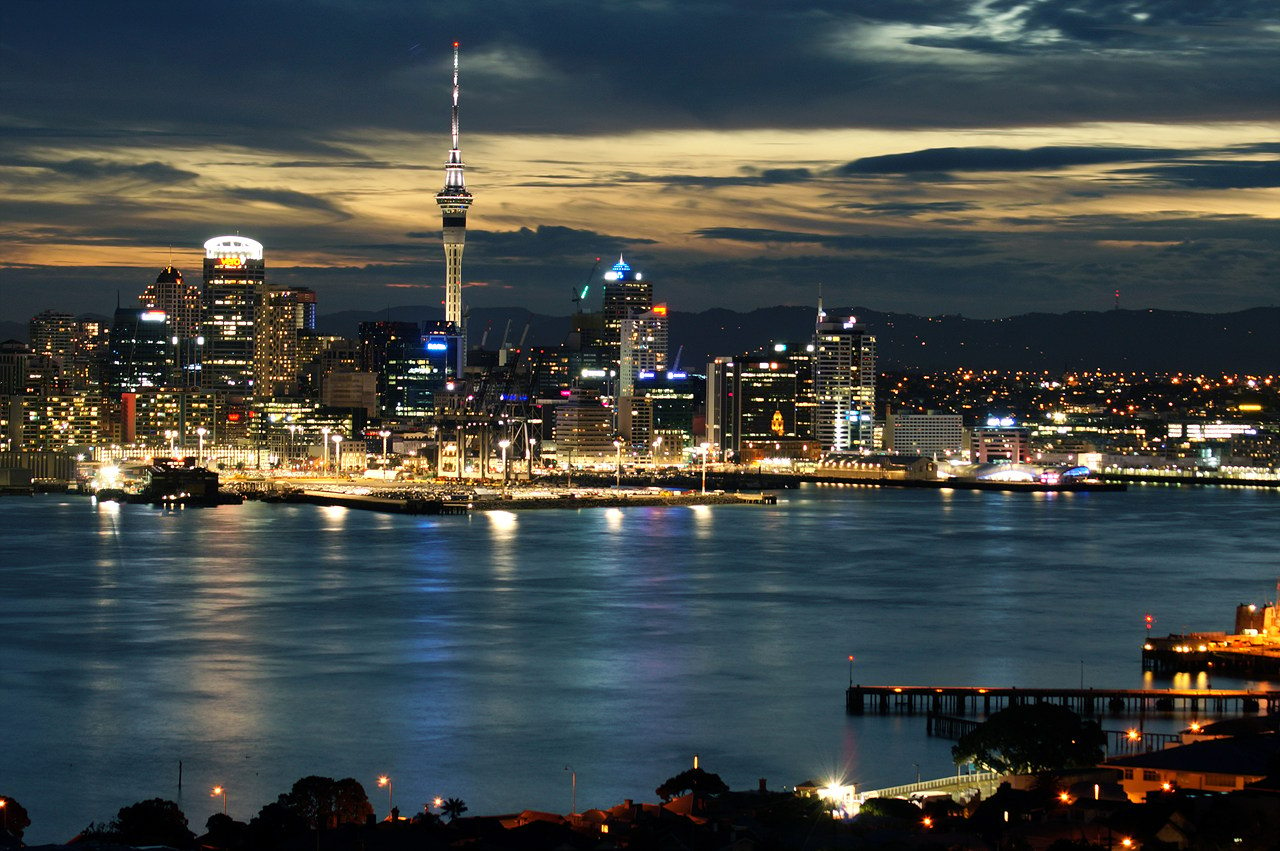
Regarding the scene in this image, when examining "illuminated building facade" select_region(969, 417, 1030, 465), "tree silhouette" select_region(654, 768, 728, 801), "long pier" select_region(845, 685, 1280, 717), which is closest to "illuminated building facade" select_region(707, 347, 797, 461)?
"illuminated building facade" select_region(969, 417, 1030, 465)

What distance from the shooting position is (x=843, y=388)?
95.2 metres

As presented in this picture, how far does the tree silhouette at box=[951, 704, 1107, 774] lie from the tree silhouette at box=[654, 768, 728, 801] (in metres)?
2.02

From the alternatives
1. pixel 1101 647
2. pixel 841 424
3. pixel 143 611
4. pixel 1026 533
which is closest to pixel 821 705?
pixel 1101 647

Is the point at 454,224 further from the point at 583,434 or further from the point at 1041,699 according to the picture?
the point at 1041,699

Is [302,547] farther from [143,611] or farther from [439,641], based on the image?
[439,641]

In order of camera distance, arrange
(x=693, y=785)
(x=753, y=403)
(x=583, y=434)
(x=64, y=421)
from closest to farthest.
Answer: (x=693, y=785) → (x=64, y=421) → (x=583, y=434) → (x=753, y=403)

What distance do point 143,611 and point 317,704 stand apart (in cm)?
837

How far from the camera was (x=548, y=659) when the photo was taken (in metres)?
20.6

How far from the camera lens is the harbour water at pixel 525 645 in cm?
1488

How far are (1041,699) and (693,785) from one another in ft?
19.9

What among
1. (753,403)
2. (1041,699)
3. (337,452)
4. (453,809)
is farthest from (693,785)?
(753,403)

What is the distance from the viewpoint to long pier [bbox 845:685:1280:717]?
1733cm

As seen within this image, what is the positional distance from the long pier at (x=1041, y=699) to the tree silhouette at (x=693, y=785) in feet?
14.9

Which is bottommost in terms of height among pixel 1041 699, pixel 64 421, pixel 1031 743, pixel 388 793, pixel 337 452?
pixel 388 793
